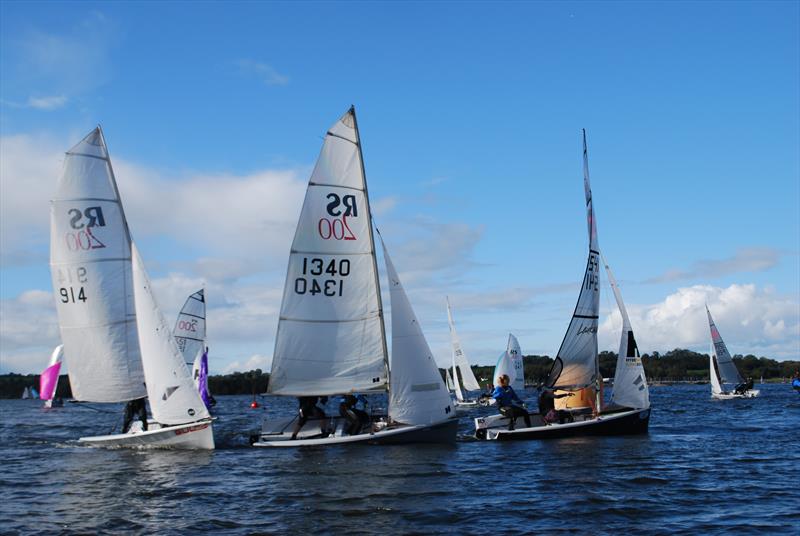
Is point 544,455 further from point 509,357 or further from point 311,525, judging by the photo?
point 509,357

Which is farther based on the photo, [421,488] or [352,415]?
[352,415]

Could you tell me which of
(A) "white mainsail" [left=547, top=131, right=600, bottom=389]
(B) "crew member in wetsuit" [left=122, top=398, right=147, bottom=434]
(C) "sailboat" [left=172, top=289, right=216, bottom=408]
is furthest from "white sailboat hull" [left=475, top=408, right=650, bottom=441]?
(C) "sailboat" [left=172, top=289, right=216, bottom=408]

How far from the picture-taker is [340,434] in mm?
24594

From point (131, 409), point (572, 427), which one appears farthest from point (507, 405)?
point (131, 409)

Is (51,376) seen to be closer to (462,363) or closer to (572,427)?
(462,363)

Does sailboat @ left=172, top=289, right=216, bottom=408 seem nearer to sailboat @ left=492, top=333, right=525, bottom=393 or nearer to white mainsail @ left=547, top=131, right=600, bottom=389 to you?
white mainsail @ left=547, top=131, right=600, bottom=389

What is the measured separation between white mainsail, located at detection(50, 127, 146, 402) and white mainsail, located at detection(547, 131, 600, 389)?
45.8 feet

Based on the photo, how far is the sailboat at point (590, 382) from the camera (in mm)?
26984

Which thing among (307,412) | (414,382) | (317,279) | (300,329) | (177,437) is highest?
(317,279)

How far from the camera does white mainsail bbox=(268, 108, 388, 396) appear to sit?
25.6m

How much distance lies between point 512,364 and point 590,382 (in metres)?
43.5

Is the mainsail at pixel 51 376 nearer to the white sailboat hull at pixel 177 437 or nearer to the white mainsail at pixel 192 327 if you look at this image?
the white mainsail at pixel 192 327

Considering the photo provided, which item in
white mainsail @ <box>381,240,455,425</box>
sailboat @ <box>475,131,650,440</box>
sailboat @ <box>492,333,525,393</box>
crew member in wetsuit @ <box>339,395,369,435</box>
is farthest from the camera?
sailboat @ <box>492,333,525,393</box>

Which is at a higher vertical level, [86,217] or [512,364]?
[86,217]
